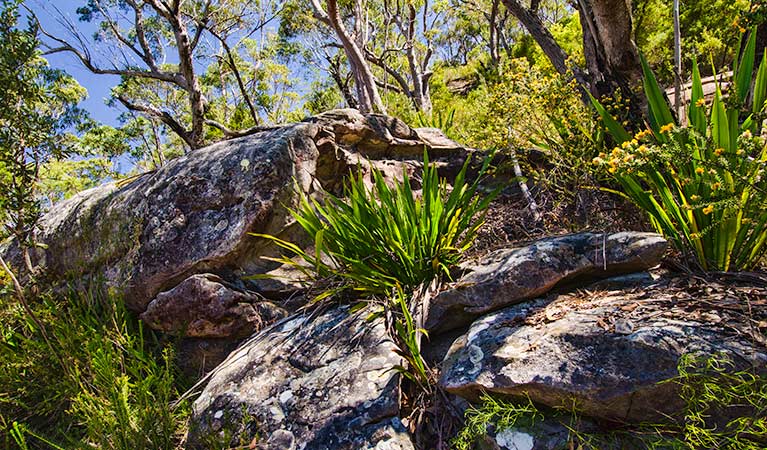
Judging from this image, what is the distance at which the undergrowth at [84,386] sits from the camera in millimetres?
1903

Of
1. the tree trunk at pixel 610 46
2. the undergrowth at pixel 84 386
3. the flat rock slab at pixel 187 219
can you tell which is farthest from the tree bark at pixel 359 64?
the undergrowth at pixel 84 386

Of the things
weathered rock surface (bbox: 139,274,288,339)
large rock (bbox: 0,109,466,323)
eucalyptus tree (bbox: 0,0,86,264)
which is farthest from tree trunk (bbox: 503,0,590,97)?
eucalyptus tree (bbox: 0,0,86,264)

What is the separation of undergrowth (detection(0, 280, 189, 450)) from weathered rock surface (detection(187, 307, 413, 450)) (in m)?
0.22

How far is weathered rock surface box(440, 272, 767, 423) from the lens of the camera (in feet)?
4.64

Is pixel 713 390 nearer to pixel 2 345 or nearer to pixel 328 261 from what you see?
pixel 328 261

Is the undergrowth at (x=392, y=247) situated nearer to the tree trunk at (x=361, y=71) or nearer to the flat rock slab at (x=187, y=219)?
the flat rock slab at (x=187, y=219)

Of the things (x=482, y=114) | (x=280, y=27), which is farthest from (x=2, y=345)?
(x=280, y=27)

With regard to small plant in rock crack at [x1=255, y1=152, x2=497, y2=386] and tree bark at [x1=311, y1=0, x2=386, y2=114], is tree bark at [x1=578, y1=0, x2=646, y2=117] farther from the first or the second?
tree bark at [x1=311, y1=0, x2=386, y2=114]

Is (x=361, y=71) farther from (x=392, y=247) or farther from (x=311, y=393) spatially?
(x=311, y=393)

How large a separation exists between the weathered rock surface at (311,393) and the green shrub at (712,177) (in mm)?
1374

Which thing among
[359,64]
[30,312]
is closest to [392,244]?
[30,312]

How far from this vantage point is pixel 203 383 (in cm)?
246

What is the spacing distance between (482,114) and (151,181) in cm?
307

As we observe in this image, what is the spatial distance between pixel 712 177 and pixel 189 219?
9.89 feet
